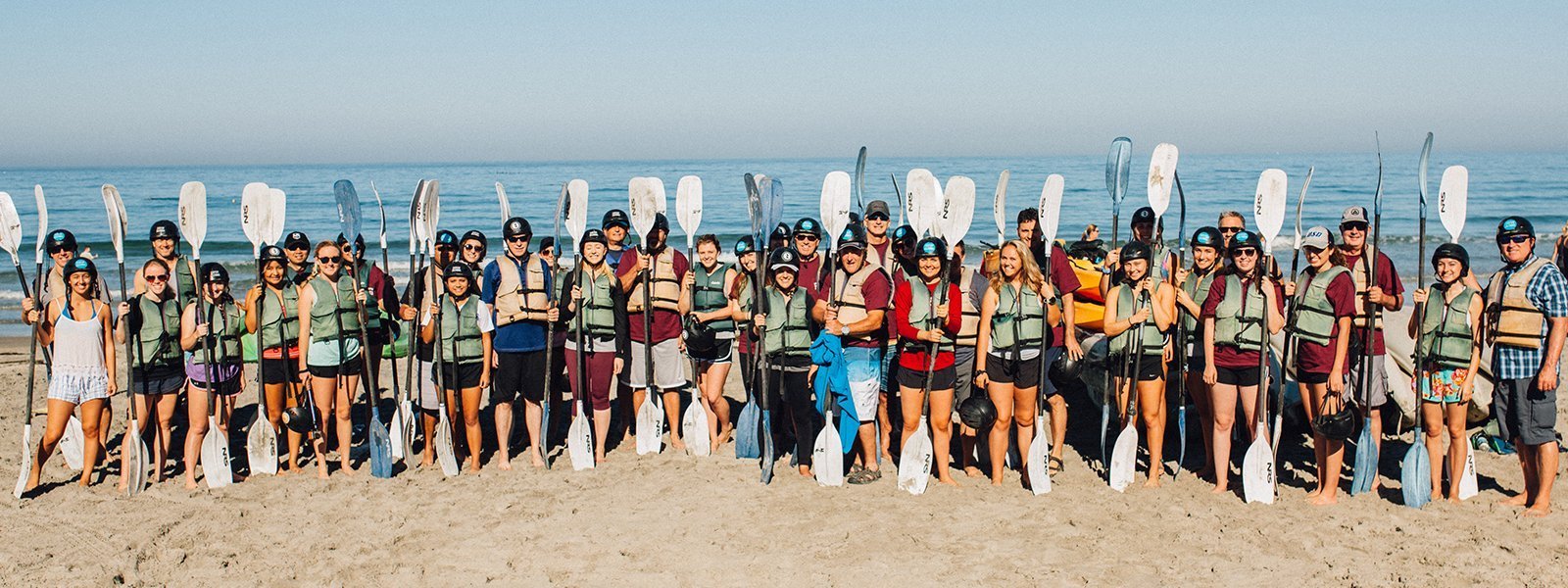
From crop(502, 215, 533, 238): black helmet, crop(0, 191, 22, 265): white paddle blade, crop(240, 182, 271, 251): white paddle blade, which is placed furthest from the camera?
crop(502, 215, 533, 238): black helmet

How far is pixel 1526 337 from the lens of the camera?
5.81 metres

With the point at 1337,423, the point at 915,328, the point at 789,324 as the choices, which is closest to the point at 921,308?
the point at 915,328

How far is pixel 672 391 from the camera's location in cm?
770

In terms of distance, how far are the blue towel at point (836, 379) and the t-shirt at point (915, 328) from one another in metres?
0.36

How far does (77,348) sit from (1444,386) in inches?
300

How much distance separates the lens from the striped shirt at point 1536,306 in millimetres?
5711

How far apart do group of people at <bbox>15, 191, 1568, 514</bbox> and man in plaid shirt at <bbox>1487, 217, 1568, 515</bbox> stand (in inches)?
0.4

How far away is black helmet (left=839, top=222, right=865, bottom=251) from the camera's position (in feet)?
21.3

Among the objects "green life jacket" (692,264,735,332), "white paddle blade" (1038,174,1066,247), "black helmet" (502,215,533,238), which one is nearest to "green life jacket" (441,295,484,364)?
"black helmet" (502,215,533,238)

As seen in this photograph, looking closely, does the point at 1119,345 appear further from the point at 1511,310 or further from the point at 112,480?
the point at 112,480

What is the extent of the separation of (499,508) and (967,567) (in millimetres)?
2754

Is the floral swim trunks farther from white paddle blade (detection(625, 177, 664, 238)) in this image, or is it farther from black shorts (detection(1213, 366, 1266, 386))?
white paddle blade (detection(625, 177, 664, 238))

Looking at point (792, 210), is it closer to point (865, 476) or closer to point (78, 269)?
point (865, 476)

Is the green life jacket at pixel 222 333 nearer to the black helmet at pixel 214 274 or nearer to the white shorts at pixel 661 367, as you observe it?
the black helmet at pixel 214 274
